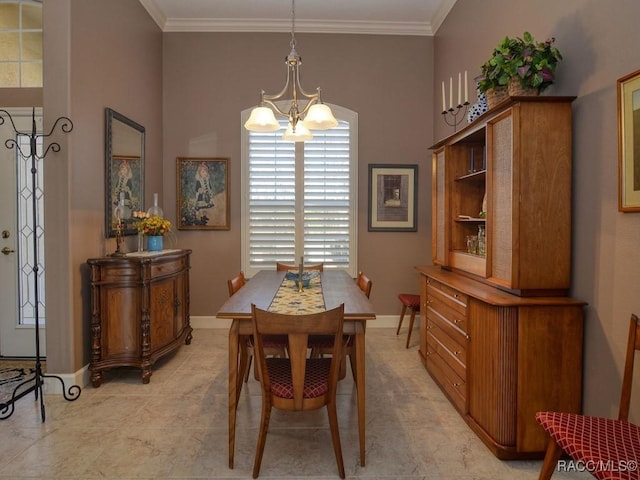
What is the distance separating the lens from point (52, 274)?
114 inches

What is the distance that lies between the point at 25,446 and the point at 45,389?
77 centimetres

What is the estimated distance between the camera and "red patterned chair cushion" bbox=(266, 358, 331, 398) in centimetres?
200

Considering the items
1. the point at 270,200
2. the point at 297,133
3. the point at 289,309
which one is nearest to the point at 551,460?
the point at 289,309

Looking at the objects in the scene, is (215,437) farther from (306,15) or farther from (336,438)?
(306,15)

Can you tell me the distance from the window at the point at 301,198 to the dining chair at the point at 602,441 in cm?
328

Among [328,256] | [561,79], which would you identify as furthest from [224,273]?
[561,79]

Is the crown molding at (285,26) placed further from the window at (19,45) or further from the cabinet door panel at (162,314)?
the cabinet door panel at (162,314)

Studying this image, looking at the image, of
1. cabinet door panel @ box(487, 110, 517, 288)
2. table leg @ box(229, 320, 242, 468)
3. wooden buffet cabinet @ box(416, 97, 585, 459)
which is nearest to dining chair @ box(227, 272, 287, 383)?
table leg @ box(229, 320, 242, 468)

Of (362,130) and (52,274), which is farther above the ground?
(362,130)

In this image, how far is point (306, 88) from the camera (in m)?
4.70

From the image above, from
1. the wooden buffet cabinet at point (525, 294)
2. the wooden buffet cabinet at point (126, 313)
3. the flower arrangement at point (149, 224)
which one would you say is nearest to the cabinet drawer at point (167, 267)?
the wooden buffet cabinet at point (126, 313)

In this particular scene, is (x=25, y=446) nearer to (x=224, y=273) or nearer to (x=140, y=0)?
(x=224, y=273)

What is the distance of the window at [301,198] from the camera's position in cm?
472

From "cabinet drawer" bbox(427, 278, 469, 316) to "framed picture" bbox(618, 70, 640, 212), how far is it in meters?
1.02
